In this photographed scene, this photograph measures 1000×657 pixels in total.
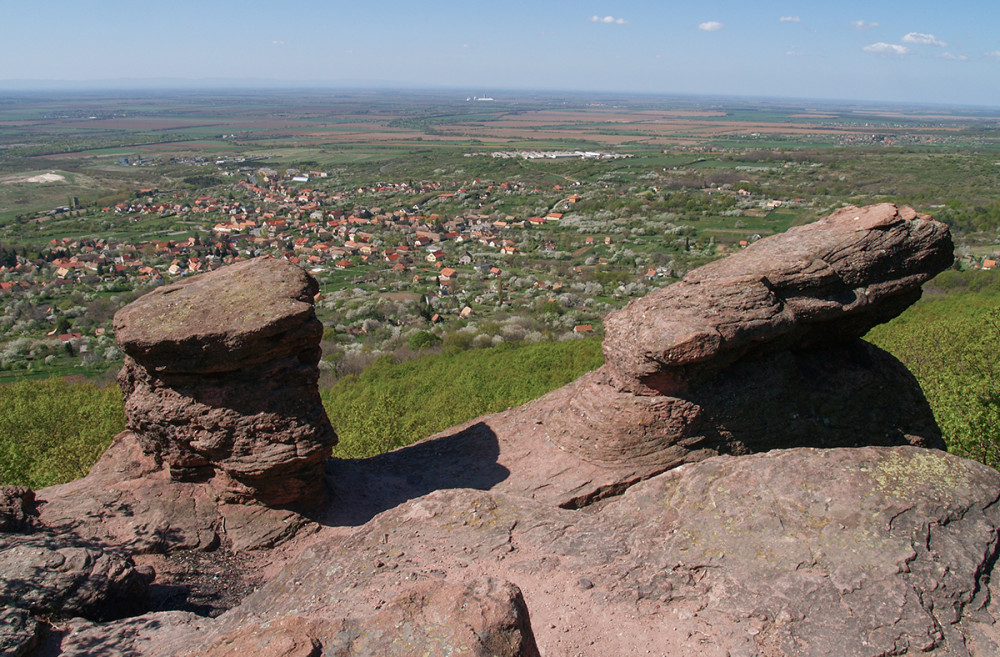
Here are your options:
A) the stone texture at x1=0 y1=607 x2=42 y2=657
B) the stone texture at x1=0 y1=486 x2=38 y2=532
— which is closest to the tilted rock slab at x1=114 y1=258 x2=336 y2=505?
the stone texture at x1=0 y1=486 x2=38 y2=532

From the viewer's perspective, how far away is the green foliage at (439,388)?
1167 inches

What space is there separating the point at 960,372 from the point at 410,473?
2265 centimetres

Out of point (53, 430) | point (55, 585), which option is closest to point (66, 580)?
point (55, 585)

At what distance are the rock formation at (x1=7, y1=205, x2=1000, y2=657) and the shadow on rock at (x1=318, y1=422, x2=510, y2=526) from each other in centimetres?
9

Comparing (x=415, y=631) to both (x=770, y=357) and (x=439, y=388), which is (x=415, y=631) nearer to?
(x=770, y=357)

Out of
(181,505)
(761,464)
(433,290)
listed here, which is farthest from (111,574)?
(433,290)

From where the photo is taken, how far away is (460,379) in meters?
44.2

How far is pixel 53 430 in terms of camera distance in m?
30.0

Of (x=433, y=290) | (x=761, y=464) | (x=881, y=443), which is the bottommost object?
(x=433, y=290)

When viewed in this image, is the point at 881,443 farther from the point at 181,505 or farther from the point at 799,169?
the point at 799,169

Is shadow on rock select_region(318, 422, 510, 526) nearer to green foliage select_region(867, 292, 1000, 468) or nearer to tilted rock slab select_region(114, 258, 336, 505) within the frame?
tilted rock slab select_region(114, 258, 336, 505)

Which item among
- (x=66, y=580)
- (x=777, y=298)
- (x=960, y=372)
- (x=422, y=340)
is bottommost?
(x=422, y=340)

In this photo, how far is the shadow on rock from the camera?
1667cm

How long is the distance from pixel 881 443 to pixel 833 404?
157cm
